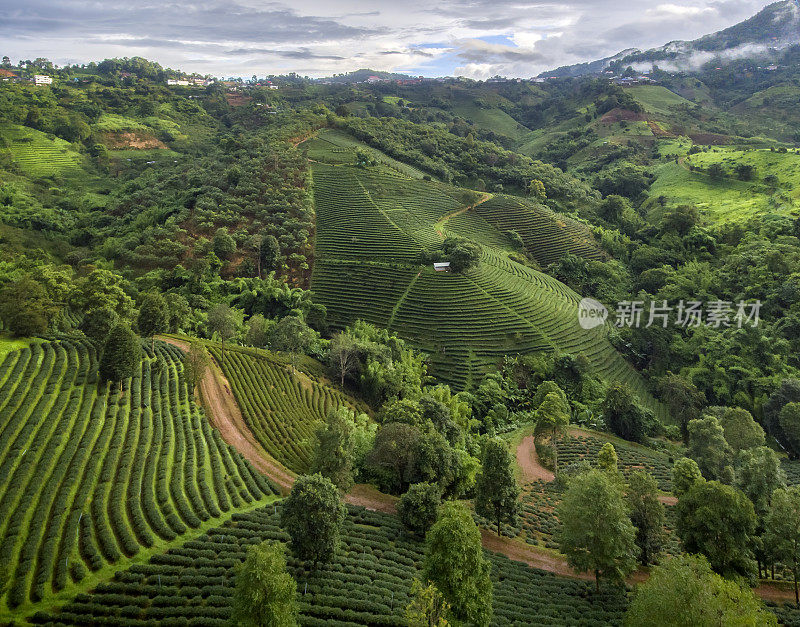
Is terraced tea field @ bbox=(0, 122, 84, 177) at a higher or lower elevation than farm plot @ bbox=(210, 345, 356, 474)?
higher

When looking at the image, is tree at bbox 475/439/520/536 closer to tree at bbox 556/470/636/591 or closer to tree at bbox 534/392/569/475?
tree at bbox 556/470/636/591

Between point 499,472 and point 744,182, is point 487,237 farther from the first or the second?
point 744,182

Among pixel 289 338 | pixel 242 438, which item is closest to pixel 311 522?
pixel 242 438

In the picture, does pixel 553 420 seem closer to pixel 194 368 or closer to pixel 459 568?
pixel 459 568

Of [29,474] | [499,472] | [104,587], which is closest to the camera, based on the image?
[104,587]

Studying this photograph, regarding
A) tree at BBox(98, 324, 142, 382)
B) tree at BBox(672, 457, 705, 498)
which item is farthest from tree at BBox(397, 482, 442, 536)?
tree at BBox(98, 324, 142, 382)

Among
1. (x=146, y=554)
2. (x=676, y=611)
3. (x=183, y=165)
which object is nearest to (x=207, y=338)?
(x=146, y=554)

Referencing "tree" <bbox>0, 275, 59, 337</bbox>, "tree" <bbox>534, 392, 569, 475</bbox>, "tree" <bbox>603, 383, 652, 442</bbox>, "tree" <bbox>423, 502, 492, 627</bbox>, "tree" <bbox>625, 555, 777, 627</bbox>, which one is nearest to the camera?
"tree" <bbox>625, 555, 777, 627</bbox>
